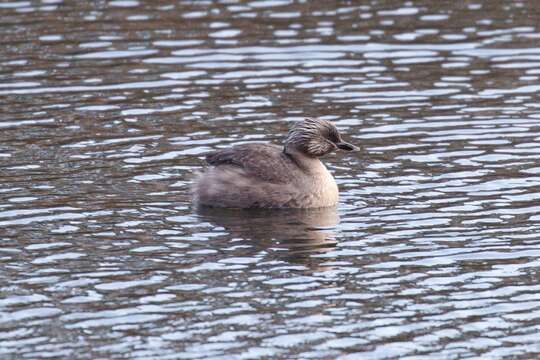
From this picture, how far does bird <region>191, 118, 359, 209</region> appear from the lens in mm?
15617

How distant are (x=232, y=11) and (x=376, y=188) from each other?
932cm

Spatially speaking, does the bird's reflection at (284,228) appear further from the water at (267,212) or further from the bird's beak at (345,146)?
the bird's beak at (345,146)

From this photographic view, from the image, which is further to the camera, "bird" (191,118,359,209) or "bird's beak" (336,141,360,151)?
"bird's beak" (336,141,360,151)

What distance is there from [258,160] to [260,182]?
0.27 m

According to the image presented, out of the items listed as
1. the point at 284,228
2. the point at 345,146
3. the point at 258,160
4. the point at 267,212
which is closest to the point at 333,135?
the point at 345,146

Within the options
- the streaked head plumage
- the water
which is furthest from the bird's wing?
the water

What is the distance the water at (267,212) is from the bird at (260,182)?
24cm

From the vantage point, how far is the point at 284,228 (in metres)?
14.9

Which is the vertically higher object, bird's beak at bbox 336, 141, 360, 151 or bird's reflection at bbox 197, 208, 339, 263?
bird's beak at bbox 336, 141, 360, 151

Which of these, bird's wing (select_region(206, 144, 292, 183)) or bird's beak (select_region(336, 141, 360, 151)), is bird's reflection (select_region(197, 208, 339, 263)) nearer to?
bird's wing (select_region(206, 144, 292, 183))

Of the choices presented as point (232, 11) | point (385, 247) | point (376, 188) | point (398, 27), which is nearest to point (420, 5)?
point (398, 27)

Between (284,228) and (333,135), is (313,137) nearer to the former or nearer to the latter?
(333,135)

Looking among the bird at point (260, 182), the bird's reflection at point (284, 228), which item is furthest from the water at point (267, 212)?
the bird at point (260, 182)

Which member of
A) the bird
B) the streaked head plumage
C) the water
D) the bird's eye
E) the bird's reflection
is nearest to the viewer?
the water
